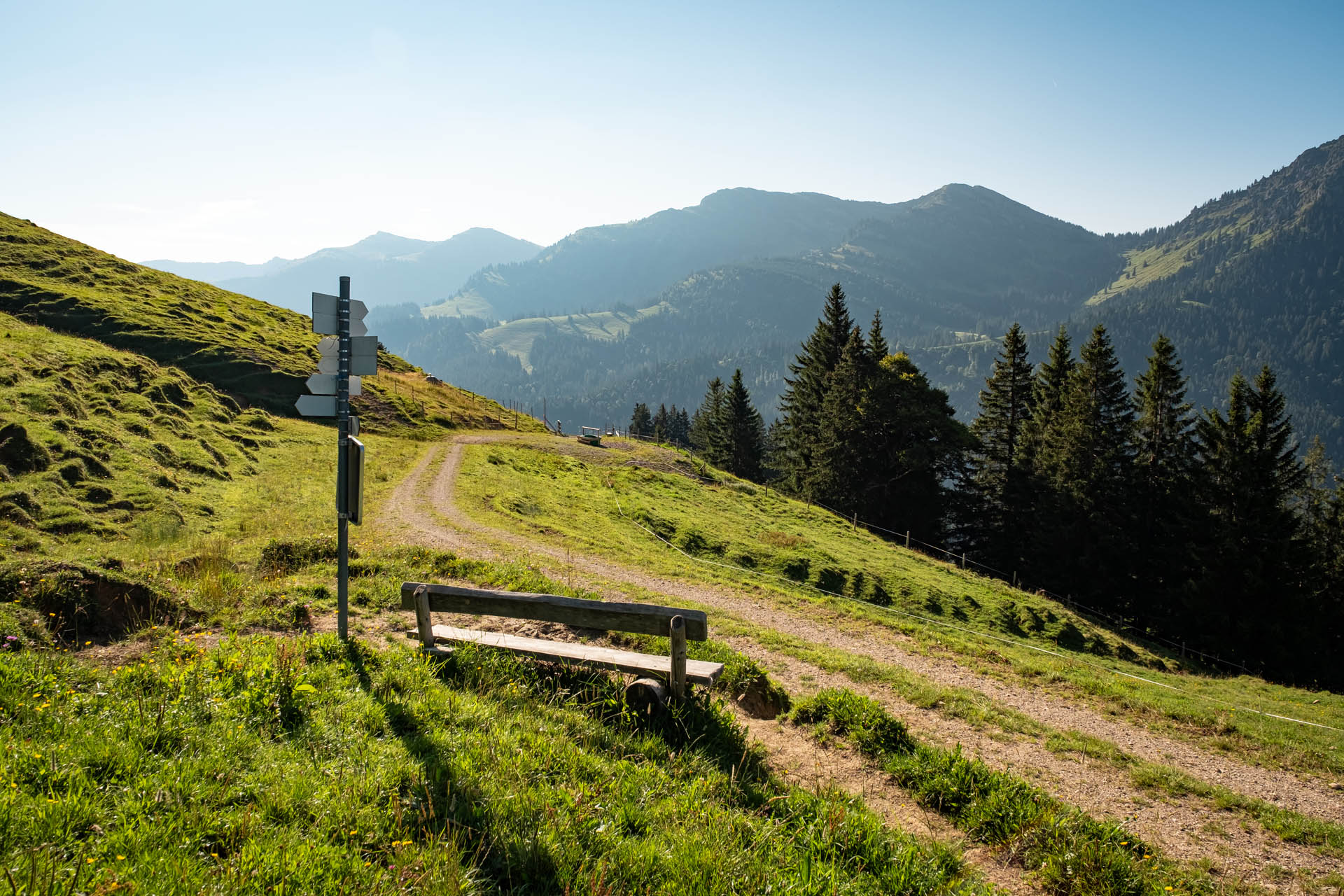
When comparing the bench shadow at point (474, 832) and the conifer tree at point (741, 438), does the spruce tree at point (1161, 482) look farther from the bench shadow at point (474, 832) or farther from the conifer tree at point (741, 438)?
the bench shadow at point (474, 832)

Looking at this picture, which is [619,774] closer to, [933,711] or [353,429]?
[353,429]

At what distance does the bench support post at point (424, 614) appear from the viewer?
7887 millimetres

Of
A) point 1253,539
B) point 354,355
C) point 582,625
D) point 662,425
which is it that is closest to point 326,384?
point 354,355

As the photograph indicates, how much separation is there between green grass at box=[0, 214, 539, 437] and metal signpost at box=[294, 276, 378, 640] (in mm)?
35364

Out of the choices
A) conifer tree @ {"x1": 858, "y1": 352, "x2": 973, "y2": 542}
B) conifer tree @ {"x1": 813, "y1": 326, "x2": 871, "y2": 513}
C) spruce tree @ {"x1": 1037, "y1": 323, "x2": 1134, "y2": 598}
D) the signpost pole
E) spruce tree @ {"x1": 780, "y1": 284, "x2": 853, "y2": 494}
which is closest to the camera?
the signpost pole

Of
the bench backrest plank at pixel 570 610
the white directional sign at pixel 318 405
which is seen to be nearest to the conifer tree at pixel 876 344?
the bench backrest plank at pixel 570 610

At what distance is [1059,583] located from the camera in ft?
139

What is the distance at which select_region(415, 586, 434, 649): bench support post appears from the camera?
7887 mm

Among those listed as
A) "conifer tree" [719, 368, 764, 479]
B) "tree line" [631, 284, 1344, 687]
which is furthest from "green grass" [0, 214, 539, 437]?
"tree line" [631, 284, 1344, 687]

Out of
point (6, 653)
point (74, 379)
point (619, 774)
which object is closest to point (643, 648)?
point (619, 774)

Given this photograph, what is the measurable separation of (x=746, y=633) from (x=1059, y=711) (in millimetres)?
5625

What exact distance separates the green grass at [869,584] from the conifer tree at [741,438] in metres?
28.6

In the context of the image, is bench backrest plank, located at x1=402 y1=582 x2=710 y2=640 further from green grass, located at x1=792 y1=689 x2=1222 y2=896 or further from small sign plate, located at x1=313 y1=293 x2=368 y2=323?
small sign plate, located at x1=313 y1=293 x2=368 y2=323

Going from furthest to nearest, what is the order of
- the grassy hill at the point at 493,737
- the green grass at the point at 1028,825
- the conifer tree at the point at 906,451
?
the conifer tree at the point at 906,451 → the green grass at the point at 1028,825 → the grassy hill at the point at 493,737
